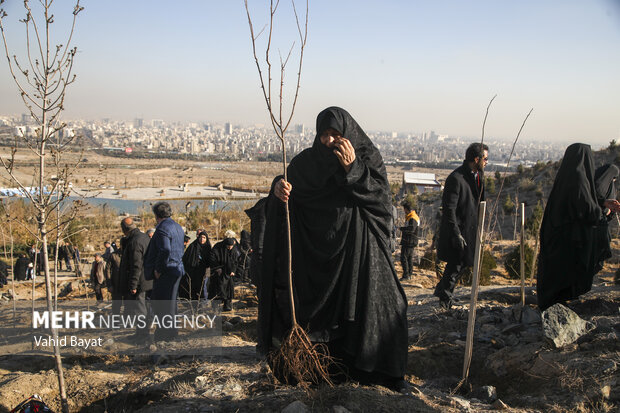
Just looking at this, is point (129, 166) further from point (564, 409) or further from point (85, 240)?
point (564, 409)

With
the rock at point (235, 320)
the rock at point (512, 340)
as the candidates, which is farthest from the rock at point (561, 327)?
the rock at point (235, 320)

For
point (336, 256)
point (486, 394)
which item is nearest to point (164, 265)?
point (336, 256)

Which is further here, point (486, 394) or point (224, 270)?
point (224, 270)

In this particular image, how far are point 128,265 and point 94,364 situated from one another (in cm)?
125

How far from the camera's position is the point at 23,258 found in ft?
36.6

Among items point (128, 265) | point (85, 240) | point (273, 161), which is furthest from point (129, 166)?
point (128, 265)

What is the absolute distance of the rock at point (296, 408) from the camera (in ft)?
8.03

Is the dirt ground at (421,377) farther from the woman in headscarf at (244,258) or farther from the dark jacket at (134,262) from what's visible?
the woman in headscarf at (244,258)

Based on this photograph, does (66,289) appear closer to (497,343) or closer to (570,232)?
(497,343)

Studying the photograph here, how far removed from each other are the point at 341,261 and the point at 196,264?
4.30 meters

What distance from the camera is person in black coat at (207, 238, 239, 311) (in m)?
6.71

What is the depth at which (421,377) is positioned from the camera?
379cm

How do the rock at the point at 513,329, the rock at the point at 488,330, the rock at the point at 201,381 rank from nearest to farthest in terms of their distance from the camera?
the rock at the point at 201,381
the rock at the point at 513,329
the rock at the point at 488,330

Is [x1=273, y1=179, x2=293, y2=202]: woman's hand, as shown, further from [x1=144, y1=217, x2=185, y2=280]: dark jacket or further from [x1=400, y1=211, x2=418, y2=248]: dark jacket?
[x1=400, y1=211, x2=418, y2=248]: dark jacket
